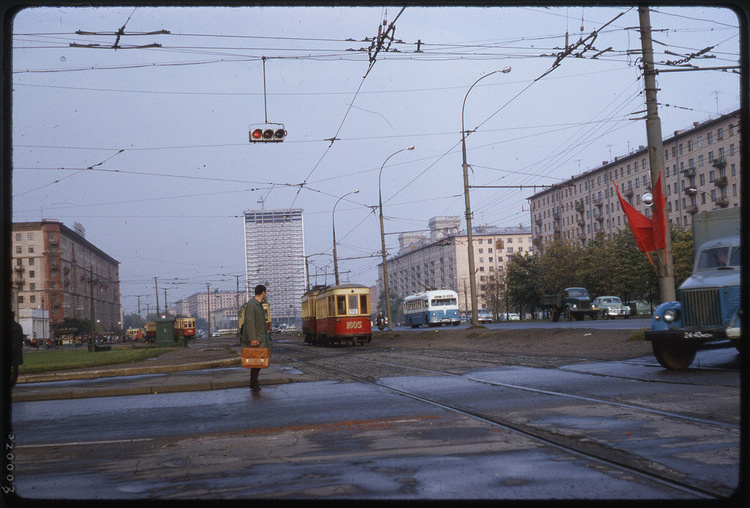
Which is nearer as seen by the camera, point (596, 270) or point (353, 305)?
point (353, 305)

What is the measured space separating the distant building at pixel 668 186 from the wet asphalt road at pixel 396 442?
50494 mm

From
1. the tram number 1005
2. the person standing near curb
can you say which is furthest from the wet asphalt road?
the tram number 1005

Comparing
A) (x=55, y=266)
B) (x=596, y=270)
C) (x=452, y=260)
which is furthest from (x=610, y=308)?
(x=452, y=260)

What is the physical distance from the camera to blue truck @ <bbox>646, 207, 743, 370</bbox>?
11820 millimetres

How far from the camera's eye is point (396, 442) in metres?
6.76

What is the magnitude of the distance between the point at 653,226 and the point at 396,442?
37.5ft

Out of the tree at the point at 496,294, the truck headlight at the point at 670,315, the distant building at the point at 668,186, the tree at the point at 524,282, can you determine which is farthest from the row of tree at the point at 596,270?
the truck headlight at the point at 670,315

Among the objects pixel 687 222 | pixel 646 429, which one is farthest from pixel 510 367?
pixel 687 222

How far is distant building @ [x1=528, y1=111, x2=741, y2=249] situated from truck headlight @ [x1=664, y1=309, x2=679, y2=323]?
46676 mm

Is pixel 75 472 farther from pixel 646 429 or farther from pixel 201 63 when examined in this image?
pixel 201 63

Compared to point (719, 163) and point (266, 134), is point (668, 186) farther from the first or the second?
point (266, 134)

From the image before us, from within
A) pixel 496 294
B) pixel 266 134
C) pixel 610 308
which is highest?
pixel 266 134

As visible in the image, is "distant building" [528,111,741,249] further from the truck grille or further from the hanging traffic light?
the truck grille

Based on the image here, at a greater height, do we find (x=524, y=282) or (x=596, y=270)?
(x=596, y=270)
